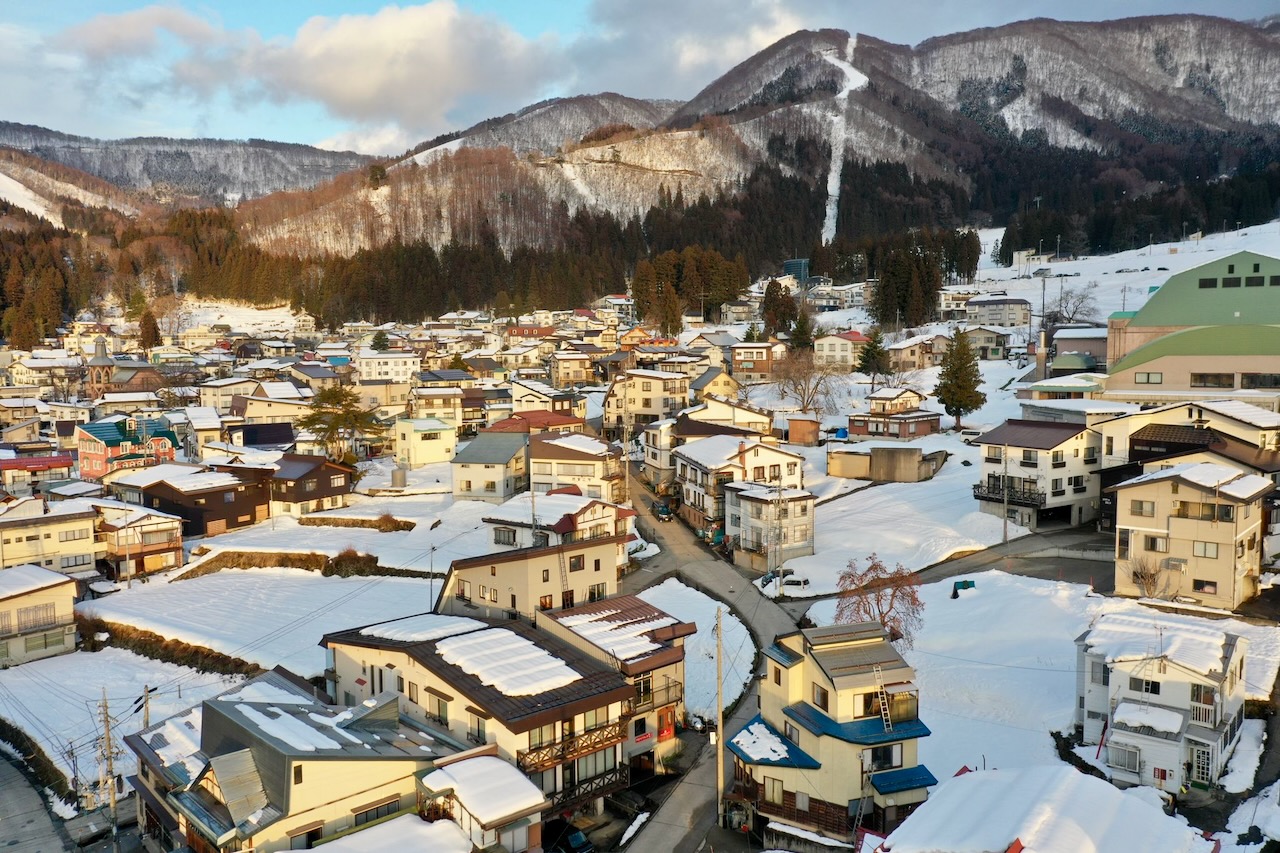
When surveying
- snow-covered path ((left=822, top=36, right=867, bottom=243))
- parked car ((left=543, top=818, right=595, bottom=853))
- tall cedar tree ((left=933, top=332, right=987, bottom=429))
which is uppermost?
snow-covered path ((left=822, top=36, right=867, bottom=243))

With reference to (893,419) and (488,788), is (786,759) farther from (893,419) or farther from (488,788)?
(893,419)

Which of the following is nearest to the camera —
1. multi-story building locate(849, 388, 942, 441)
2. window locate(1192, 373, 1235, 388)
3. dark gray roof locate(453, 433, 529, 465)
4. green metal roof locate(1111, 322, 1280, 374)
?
green metal roof locate(1111, 322, 1280, 374)

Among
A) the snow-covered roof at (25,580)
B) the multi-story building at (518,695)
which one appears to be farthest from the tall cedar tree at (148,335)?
the multi-story building at (518,695)

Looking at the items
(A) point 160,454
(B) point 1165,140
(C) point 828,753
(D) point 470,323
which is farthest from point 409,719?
(B) point 1165,140

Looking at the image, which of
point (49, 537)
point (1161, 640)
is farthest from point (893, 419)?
point (49, 537)

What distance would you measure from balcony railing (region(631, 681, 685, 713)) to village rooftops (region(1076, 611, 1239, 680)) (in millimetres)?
5940

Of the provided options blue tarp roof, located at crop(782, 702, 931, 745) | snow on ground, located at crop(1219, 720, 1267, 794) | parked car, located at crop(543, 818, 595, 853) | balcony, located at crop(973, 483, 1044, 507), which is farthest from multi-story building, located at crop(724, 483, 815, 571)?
parked car, located at crop(543, 818, 595, 853)

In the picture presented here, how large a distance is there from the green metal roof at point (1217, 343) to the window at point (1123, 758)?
66.1 feet

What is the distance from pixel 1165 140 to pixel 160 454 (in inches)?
5576

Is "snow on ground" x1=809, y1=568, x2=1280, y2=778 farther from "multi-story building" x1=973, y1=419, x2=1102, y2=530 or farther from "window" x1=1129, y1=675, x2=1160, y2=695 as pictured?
"multi-story building" x1=973, y1=419, x2=1102, y2=530

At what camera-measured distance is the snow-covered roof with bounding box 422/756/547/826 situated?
9.86 m

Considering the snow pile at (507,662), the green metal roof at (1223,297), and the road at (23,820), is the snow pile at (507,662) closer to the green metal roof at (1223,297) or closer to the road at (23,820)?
the road at (23,820)

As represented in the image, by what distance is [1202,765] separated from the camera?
11.0 m

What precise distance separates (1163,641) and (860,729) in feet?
15.2
